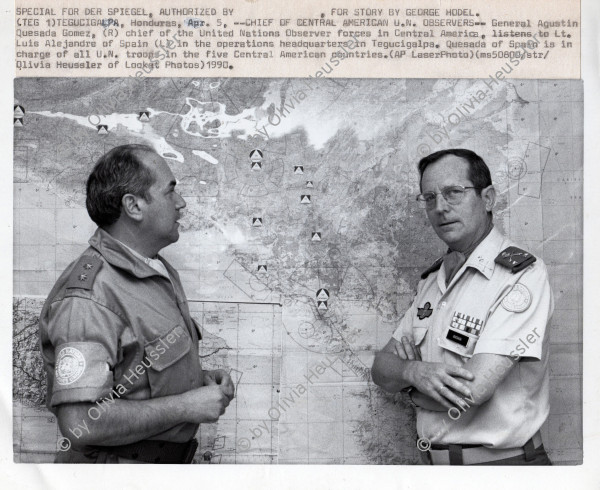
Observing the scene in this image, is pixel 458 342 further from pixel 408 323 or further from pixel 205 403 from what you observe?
pixel 205 403

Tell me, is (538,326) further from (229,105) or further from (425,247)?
(229,105)

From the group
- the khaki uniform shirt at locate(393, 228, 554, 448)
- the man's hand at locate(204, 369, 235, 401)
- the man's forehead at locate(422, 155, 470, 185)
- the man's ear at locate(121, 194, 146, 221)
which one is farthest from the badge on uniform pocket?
the man's ear at locate(121, 194, 146, 221)

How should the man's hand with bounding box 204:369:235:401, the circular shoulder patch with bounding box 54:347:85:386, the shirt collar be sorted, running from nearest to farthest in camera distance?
the circular shoulder patch with bounding box 54:347:85:386, the shirt collar, the man's hand with bounding box 204:369:235:401

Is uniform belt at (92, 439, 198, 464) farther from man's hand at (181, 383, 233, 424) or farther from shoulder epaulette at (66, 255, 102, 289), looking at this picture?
shoulder epaulette at (66, 255, 102, 289)

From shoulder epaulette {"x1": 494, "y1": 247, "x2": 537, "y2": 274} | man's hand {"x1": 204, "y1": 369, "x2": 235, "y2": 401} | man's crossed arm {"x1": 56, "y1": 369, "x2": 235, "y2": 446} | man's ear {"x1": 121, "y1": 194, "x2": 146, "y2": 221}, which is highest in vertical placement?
man's ear {"x1": 121, "y1": 194, "x2": 146, "y2": 221}
